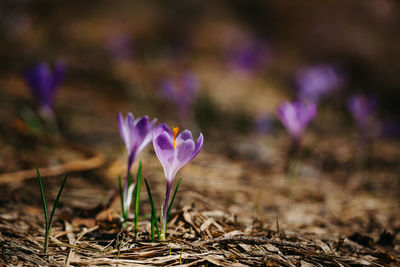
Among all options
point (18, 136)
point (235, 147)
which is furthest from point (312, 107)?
point (18, 136)

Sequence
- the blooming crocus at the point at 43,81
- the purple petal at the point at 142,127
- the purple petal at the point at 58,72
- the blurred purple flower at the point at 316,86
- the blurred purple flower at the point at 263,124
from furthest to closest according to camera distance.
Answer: the blurred purple flower at the point at 316,86 < the blurred purple flower at the point at 263,124 < the blooming crocus at the point at 43,81 < the purple petal at the point at 58,72 < the purple petal at the point at 142,127

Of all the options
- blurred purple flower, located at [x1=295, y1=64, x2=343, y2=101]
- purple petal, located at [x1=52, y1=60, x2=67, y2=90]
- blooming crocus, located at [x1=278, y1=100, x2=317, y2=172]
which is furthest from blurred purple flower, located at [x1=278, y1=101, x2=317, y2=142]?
blurred purple flower, located at [x1=295, y1=64, x2=343, y2=101]

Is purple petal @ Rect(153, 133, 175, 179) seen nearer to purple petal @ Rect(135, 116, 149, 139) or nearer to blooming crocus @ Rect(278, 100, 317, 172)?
purple petal @ Rect(135, 116, 149, 139)

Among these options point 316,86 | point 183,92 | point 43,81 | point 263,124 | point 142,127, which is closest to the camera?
point 142,127

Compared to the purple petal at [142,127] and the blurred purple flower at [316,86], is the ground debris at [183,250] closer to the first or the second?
the purple petal at [142,127]

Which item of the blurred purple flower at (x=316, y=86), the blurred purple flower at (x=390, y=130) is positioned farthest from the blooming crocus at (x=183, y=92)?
the blurred purple flower at (x=390, y=130)

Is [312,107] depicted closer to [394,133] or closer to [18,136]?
[18,136]

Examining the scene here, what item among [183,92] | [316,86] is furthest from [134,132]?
[316,86]

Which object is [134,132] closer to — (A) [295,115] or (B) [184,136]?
(B) [184,136]

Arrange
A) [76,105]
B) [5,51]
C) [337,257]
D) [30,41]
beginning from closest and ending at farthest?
[337,257], [76,105], [5,51], [30,41]
